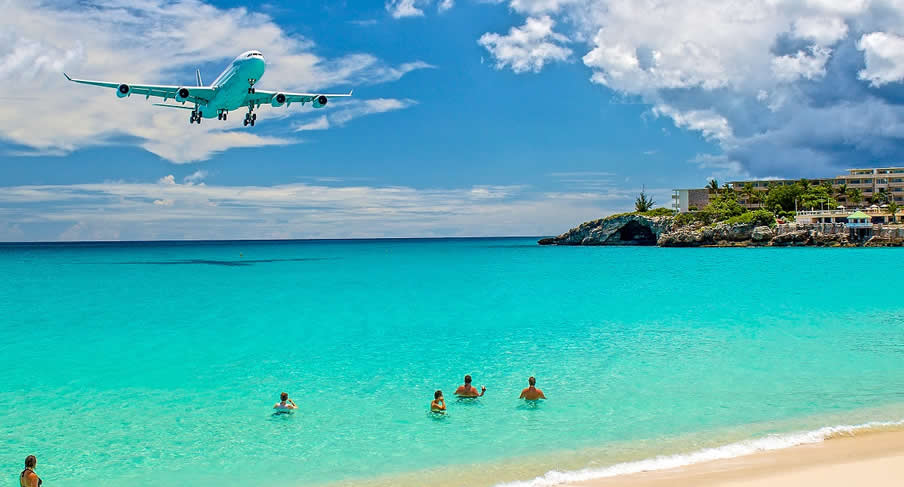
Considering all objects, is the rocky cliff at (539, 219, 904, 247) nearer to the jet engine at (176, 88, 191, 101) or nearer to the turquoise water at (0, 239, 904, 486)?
the turquoise water at (0, 239, 904, 486)

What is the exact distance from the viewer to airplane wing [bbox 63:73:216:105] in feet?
140

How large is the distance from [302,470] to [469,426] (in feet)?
11.8

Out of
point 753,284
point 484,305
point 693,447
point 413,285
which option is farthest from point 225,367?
point 753,284

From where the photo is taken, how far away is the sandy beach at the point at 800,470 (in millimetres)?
8828

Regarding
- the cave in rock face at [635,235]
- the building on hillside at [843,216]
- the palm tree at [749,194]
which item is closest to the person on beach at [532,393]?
the building on hillside at [843,216]

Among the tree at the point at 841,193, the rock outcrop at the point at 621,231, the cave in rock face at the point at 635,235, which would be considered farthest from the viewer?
the cave in rock face at the point at 635,235

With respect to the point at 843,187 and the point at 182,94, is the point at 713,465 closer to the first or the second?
the point at 182,94

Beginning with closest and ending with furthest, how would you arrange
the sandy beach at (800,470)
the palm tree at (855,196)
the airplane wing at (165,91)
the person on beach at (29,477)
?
the sandy beach at (800,470) < the person on beach at (29,477) < the airplane wing at (165,91) < the palm tree at (855,196)

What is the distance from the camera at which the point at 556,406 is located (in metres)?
14.2

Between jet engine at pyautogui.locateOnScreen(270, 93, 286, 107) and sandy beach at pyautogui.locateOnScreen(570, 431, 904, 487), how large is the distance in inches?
1815

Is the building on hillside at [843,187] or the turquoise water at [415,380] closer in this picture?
the turquoise water at [415,380]

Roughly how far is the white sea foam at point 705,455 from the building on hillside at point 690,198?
456 feet

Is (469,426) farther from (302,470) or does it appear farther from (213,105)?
(213,105)

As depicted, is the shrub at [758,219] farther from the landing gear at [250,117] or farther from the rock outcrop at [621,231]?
the landing gear at [250,117]
